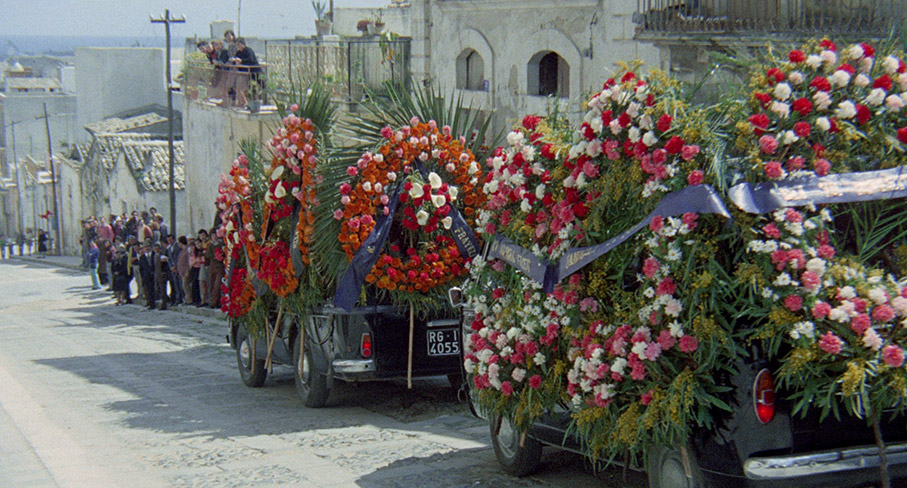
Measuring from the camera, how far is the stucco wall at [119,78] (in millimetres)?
55188

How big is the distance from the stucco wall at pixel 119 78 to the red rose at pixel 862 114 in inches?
2077

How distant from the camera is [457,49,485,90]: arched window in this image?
60.7ft

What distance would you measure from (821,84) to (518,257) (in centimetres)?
230

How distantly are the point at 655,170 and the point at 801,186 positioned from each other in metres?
0.76

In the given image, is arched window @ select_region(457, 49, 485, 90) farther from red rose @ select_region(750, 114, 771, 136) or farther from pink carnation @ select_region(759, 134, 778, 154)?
pink carnation @ select_region(759, 134, 778, 154)

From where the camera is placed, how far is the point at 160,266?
973 inches

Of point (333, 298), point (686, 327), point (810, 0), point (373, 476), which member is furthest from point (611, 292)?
point (810, 0)

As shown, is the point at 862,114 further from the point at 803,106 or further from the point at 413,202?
the point at 413,202

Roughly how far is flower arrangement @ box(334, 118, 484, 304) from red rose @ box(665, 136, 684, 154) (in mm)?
4587

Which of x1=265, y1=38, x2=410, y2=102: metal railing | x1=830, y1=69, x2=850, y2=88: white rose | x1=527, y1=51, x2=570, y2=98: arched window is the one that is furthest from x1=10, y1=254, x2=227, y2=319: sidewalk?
x1=830, y1=69, x2=850, y2=88: white rose

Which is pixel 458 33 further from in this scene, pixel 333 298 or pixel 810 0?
pixel 333 298

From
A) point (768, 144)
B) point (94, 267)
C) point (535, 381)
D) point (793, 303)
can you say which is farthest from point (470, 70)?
point (94, 267)

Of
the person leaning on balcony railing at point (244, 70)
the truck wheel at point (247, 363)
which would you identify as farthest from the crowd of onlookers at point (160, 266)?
the truck wheel at point (247, 363)

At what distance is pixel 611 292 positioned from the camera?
6.46 meters
